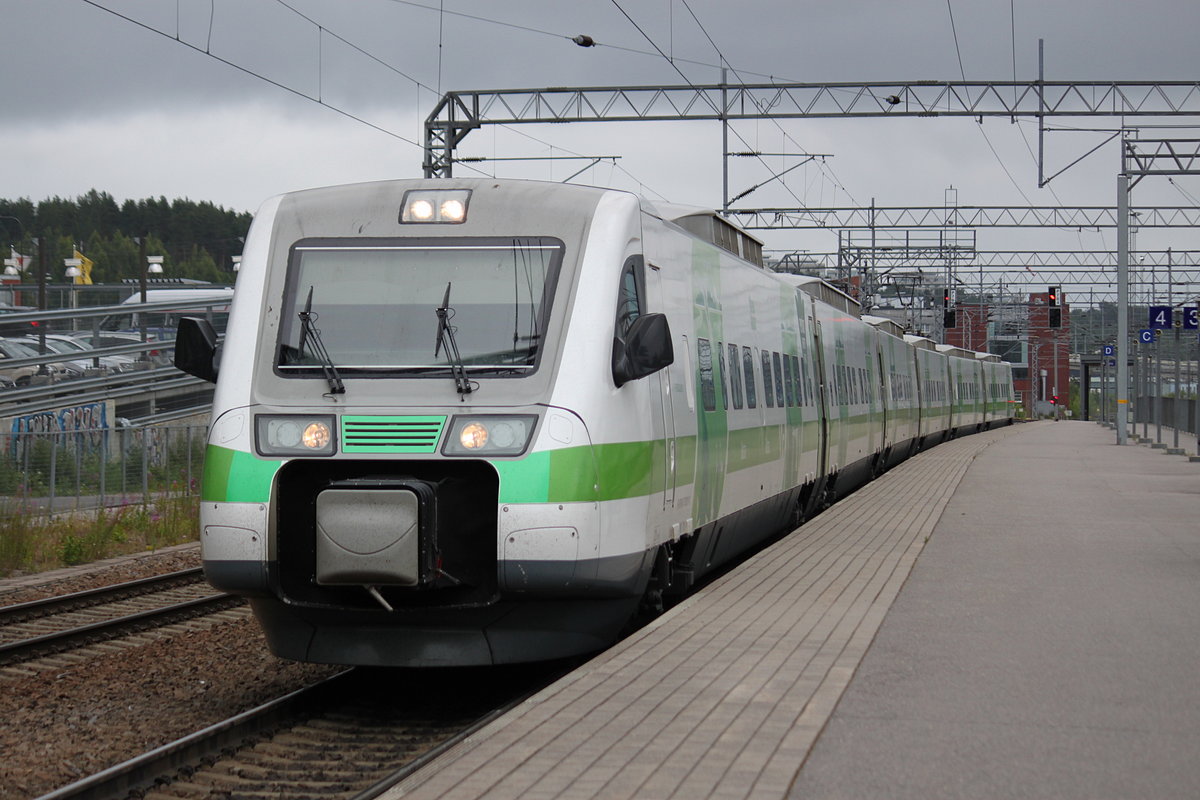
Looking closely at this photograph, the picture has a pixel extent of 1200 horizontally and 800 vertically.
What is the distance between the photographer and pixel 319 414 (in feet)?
26.7

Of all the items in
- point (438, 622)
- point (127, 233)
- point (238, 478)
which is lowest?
point (438, 622)

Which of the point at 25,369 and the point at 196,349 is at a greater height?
the point at 25,369

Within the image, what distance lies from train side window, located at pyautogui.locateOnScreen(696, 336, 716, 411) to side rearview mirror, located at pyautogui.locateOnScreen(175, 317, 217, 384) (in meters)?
3.61

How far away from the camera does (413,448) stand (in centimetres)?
793

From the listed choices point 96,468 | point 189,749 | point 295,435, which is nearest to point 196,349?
point 295,435

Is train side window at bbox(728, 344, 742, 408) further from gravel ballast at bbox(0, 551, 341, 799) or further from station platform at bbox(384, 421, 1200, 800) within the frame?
gravel ballast at bbox(0, 551, 341, 799)

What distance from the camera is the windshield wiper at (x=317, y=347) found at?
8.25m

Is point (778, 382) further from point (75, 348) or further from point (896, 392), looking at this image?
point (75, 348)

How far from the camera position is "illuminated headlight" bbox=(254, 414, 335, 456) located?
8008 millimetres

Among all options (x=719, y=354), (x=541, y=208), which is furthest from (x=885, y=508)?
(x=541, y=208)

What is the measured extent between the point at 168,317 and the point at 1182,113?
3101cm

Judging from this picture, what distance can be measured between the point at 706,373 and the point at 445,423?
367cm

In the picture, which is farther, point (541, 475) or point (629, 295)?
point (629, 295)

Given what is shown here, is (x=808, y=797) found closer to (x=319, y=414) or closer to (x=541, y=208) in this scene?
(x=319, y=414)
